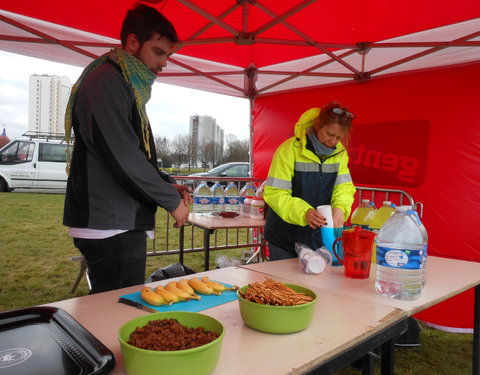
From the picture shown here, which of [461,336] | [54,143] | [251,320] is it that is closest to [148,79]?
[251,320]

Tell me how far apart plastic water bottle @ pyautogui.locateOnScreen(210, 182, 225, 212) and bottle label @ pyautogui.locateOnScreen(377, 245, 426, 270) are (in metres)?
3.33

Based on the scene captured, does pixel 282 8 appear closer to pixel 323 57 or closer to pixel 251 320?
pixel 323 57

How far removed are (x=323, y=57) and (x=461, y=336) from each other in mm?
3037

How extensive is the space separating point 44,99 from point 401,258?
1190 inches

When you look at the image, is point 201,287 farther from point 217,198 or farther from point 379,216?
point 217,198

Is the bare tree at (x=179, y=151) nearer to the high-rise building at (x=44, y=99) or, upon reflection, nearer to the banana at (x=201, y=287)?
the high-rise building at (x=44, y=99)

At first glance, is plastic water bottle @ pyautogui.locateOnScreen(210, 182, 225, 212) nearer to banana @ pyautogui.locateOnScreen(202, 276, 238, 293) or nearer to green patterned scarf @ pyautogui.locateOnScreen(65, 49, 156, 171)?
green patterned scarf @ pyautogui.locateOnScreen(65, 49, 156, 171)

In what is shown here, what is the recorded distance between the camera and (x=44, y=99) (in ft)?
88.3

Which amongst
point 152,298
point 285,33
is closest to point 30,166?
point 285,33

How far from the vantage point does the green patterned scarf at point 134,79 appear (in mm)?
1585

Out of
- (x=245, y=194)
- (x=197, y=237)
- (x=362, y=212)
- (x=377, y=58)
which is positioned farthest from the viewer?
(x=197, y=237)

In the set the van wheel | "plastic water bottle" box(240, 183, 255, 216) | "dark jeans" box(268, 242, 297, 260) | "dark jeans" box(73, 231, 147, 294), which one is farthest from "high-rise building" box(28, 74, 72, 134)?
"dark jeans" box(73, 231, 147, 294)

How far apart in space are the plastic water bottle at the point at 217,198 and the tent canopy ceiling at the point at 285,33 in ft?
4.95

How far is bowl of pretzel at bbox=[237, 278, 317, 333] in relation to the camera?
3.54ft
